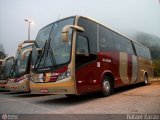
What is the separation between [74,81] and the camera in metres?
8.60

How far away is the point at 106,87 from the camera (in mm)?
10953

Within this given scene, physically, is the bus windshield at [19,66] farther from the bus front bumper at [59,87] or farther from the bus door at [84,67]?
the bus door at [84,67]

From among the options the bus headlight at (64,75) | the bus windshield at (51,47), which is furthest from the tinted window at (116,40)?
the bus headlight at (64,75)

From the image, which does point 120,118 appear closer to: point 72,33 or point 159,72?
point 72,33

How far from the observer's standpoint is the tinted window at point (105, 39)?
35.7 ft

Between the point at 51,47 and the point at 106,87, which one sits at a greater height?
the point at 51,47

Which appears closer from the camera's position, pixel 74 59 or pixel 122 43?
pixel 74 59

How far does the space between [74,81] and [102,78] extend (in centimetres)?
223

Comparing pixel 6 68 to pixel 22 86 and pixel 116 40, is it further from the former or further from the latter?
pixel 116 40

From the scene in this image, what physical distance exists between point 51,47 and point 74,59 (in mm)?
1117

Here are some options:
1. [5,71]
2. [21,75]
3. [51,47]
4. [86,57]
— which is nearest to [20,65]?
[21,75]

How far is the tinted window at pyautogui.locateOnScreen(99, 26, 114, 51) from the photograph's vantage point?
10.9 m

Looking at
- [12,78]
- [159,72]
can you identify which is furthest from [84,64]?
[159,72]

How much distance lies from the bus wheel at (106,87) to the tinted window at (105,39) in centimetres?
125
